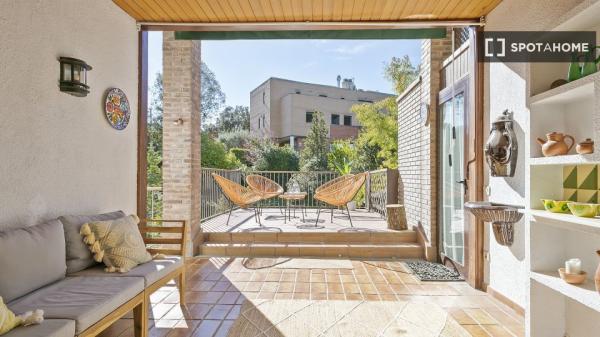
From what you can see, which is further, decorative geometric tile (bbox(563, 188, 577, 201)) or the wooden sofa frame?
decorative geometric tile (bbox(563, 188, 577, 201))

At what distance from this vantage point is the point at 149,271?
7.77 ft

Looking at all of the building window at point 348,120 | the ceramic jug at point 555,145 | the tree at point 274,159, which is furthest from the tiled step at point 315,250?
the building window at point 348,120

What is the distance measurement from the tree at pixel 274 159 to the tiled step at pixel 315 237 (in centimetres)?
635

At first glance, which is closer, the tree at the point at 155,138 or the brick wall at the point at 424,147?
the brick wall at the point at 424,147

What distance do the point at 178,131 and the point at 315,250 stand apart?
2.49m

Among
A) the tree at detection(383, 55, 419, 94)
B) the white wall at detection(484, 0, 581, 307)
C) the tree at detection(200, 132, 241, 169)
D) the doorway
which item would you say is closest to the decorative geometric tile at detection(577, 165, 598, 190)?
the white wall at detection(484, 0, 581, 307)

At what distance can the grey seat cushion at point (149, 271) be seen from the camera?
2.28 m

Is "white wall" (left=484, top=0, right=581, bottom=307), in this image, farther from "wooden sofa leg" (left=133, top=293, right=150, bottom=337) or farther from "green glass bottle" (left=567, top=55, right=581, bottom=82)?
"wooden sofa leg" (left=133, top=293, right=150, bottom=337)

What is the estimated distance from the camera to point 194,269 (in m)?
3.98

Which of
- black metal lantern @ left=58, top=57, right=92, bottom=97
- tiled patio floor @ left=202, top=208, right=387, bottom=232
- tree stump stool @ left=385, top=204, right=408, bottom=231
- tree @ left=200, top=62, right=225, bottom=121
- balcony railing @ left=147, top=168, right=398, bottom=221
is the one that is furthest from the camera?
tree @ left=200, top=62, right=225, bottom=121

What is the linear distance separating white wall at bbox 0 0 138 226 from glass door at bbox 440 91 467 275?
358 cm

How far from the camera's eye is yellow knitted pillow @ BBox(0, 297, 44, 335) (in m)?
1.45

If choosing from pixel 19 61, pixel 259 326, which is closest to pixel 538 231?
pixel 259 326

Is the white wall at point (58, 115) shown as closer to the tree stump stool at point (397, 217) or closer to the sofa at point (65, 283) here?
the sofa at point (65, 283)
